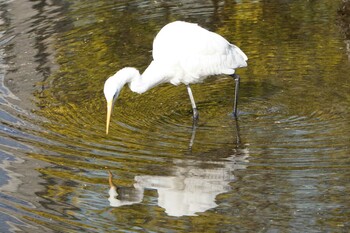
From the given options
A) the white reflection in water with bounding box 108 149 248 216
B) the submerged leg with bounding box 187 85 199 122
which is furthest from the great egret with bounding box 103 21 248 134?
the white reflection in water with bounding box 108 149 248 216

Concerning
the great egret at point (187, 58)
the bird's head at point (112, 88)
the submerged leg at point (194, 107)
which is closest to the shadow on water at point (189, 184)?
the bird's head at point (112, 88)

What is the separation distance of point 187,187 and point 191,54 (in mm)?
2191

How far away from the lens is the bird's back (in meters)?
10.3

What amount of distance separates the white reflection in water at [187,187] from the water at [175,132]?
2 centimetres

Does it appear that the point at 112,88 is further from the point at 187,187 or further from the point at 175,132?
the point at 187,187

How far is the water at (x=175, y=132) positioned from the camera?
7.98 metres

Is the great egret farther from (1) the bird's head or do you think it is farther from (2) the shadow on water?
(2) the shadow on water

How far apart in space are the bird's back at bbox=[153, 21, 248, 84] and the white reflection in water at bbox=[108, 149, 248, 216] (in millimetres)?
1493

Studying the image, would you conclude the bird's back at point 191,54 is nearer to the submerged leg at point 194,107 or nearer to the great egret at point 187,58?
the great egret at point 187,58

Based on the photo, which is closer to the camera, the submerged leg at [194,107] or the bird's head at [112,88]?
the bird's head at [112,88]

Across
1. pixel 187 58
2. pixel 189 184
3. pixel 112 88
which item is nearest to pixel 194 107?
pixel 187 58

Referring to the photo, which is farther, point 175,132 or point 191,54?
point 191,54

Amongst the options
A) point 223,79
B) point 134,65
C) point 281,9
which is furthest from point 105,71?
point 281,9

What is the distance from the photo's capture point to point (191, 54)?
10352 millimetres
